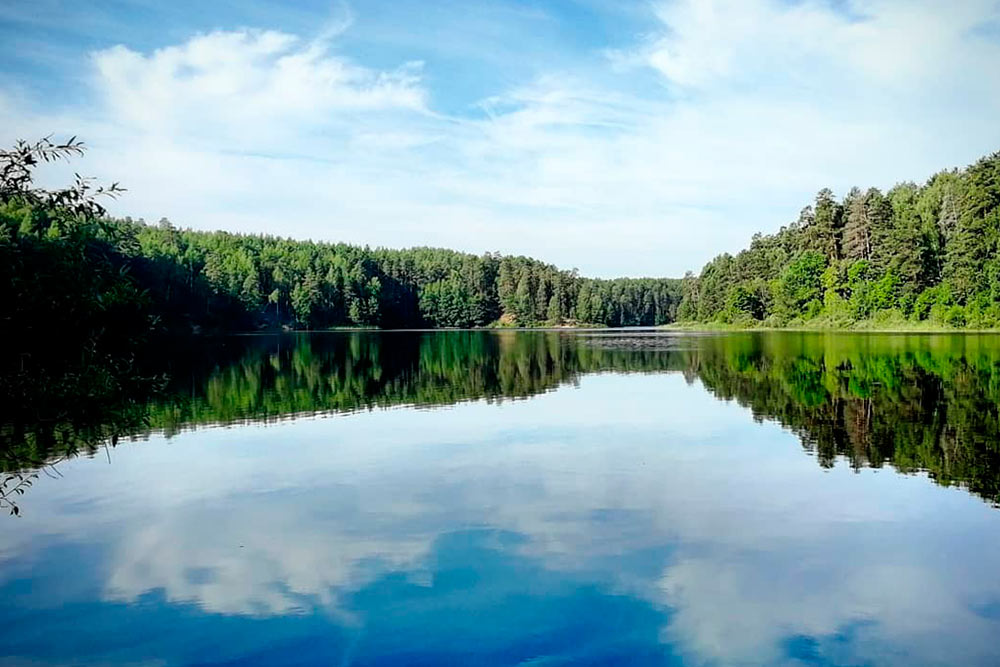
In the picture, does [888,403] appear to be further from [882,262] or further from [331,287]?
[331,287]

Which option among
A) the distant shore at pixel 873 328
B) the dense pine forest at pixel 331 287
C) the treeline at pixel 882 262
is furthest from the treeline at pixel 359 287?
the distant shore at pixel 873 328

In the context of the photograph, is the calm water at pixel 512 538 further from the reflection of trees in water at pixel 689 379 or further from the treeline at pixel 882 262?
the treeline at pixel 882 262

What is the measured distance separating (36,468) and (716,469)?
14649mm

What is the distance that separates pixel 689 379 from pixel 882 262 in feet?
211

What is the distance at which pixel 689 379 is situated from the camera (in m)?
36.8

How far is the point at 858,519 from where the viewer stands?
12.3 m

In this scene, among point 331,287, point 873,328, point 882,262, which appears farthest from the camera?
point 331,287

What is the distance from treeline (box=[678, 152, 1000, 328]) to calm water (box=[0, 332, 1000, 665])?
61.1 meters

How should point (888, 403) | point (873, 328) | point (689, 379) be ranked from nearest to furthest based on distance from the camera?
point (888, 403)
point (689, 379)
point (873, 328)

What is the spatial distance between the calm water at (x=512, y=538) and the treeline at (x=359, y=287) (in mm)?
97276

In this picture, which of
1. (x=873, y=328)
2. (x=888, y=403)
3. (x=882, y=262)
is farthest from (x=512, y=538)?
(x=882, y=262)

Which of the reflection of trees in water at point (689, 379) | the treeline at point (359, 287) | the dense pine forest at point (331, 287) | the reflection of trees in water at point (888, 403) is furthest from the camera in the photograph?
the treeline at point (359, 287)

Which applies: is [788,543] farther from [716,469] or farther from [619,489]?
[716,469]

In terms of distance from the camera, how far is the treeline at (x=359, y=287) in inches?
5182
